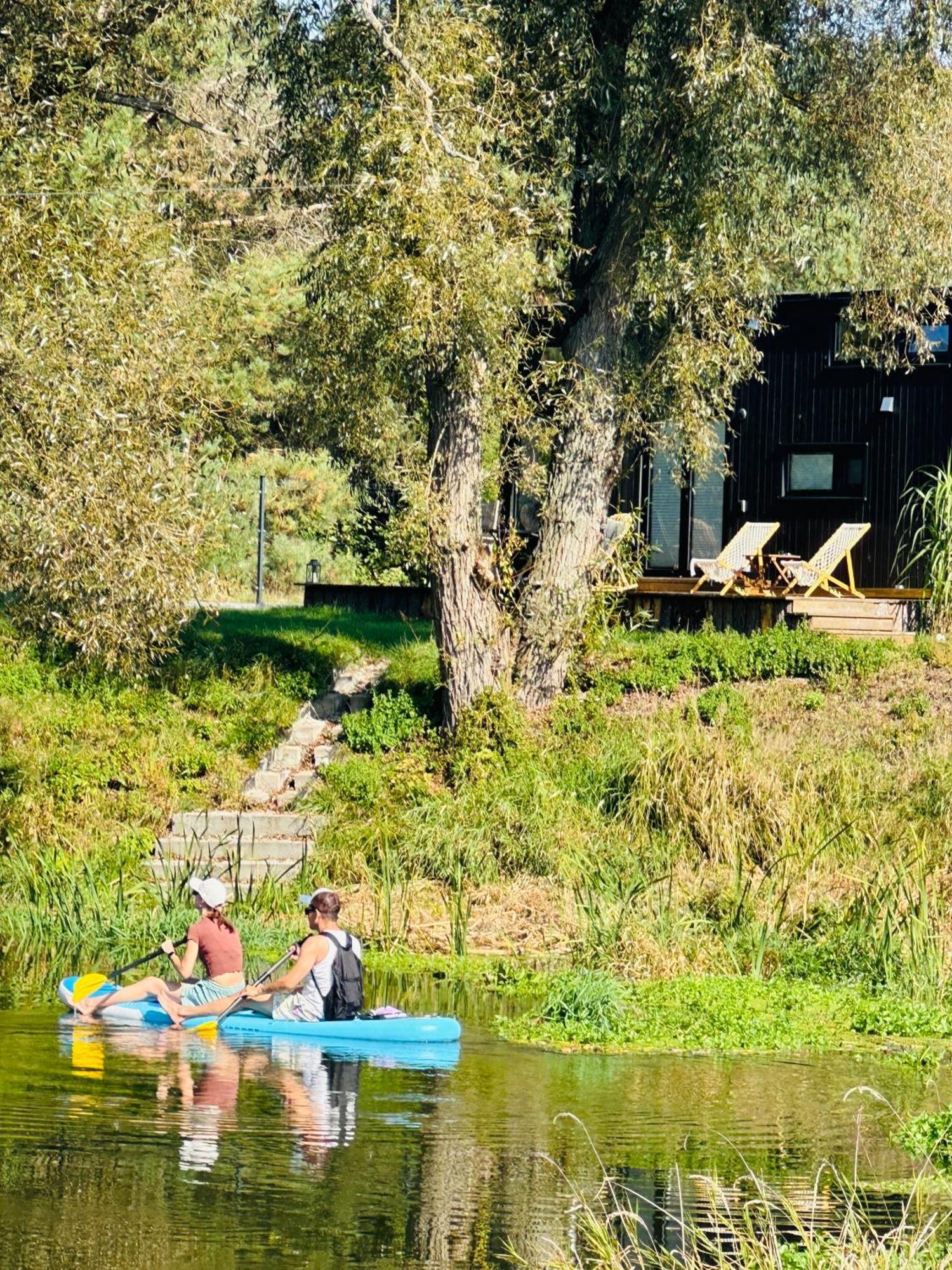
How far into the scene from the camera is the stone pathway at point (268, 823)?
64.5 ft

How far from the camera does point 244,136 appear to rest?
2864 cm

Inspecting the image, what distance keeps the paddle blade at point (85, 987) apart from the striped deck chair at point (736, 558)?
48.8 ft

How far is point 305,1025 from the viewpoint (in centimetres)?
1416

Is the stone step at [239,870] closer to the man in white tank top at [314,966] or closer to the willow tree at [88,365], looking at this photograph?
the willow tree at [88,365]

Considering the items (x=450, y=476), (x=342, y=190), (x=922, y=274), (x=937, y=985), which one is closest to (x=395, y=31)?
(x=342, y=190)

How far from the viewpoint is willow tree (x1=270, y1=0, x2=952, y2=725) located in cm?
1908

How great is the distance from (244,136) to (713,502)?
953 cm

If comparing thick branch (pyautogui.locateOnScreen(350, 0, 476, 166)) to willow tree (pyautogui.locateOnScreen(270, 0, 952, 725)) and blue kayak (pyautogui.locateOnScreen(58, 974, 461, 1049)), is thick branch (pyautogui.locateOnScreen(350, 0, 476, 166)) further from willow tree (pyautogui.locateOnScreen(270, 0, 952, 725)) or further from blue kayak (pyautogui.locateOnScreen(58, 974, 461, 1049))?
blue kayak (pyautogui.locateOnScreen(58, 974, 461, 1049))

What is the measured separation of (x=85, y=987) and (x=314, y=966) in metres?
1.75

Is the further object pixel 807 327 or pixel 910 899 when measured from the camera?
pixel 807 327

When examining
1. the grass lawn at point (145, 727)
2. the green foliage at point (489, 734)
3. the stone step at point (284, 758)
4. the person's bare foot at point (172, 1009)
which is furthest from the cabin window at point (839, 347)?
the person's bare foot at point (172, 1009)

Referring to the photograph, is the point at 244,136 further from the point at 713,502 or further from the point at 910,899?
the point at 910,899

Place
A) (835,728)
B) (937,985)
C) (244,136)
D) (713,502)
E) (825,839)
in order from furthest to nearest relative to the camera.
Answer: (713,502)
(244,136)
(835,728)
(825,839)
(937,985)

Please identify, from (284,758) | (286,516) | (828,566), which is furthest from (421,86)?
(286,516)
